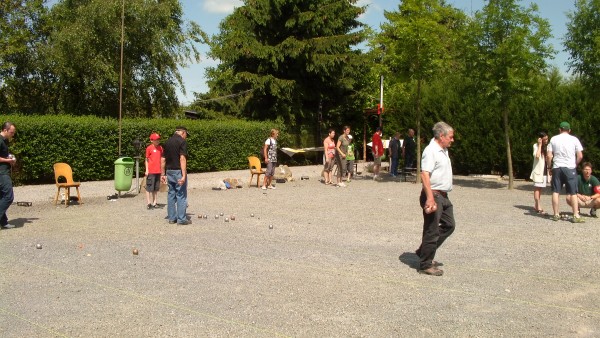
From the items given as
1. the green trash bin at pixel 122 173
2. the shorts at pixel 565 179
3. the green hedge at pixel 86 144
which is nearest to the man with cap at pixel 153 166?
the green trash bin at pixel 122 173

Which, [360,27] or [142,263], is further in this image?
[360,27]

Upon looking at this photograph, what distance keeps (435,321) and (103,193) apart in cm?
1247

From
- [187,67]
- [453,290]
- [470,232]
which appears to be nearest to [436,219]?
[453,290]

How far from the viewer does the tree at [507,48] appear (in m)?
16.4

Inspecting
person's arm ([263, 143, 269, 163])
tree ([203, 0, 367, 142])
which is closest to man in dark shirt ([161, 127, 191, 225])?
person's arm ([263, 143, 269, 163])

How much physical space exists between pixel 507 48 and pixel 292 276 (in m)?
12.1

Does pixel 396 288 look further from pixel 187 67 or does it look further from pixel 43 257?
pixel 187 67

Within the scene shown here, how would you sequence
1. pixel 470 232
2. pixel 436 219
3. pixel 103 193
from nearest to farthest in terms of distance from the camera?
pixel 436 219
pixel 470 232
pixel 103 193

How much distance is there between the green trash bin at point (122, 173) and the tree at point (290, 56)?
47.1 ft

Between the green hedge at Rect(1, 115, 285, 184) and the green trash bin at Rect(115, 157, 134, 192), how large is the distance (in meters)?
4.18

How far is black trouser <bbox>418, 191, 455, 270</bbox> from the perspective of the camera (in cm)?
679

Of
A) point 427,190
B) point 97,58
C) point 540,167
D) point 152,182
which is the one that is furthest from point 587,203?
point 97,58

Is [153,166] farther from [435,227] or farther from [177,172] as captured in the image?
[435,227]

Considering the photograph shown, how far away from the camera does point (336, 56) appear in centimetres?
2883
